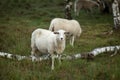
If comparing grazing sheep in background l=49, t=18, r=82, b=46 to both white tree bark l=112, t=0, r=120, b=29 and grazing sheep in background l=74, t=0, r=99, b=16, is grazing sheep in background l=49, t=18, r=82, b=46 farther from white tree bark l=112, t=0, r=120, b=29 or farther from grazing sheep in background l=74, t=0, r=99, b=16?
grazing sheep in background l=74, t=0, r=99, b=16

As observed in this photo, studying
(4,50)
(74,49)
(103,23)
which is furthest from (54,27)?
(103,23)

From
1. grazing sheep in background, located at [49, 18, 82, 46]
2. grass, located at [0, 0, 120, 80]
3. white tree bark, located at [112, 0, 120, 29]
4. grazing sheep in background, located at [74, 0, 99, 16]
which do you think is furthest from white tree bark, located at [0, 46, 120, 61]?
grazing sheep in background, located at [74, 0, 99, 16]

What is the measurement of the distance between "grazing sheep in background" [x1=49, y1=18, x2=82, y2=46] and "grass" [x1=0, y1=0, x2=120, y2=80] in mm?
404

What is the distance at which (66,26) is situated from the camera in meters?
15.5

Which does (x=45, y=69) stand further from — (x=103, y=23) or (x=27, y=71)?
(x=103, y=23)

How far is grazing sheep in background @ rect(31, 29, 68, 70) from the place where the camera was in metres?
11.1

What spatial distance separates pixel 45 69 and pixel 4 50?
3131mm

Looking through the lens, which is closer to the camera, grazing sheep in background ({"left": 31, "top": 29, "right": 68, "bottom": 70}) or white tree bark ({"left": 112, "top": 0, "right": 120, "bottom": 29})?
grazing sheep in background ({"left": 31, "top": 29, "right": 68, "bottom": 70})

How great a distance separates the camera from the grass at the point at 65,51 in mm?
9547

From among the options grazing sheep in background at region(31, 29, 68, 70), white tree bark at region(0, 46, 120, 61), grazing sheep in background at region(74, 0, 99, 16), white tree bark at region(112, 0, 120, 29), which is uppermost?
grazing sheep in background at region(74, 0, 99, 16)

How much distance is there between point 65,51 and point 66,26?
238 cm

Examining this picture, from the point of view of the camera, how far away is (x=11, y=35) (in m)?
15.9

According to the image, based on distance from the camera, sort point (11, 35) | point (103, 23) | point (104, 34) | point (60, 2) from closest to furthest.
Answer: point (11, 35)
point (104, 34)
point (103, 23)
point (60, 2)

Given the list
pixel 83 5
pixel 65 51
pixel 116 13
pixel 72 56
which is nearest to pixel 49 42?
pixel 72 56
